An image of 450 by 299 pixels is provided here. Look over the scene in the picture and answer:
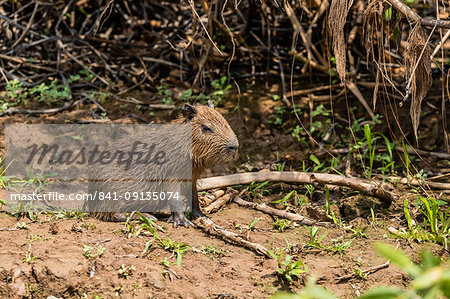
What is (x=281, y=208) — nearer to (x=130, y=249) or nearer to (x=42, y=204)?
(x=130, y=249)

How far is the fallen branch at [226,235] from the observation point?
3.64 meters

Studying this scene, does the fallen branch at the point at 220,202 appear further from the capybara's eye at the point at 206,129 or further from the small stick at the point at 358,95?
the small stick at the point at 358,95

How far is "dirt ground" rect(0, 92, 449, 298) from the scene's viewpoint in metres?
3.14

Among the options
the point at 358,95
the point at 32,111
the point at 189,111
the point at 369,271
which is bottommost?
the point at 369,271

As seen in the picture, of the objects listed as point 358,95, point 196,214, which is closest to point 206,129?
point 196,214

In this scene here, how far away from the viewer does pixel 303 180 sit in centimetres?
472

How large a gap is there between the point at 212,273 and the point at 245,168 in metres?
2.10

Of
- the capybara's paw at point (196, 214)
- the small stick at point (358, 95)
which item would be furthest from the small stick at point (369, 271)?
the small stick at point (358, 95)

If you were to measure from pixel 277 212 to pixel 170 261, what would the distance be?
52.2 inches

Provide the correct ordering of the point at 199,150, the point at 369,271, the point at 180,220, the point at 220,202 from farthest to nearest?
1. the point at 220,202
2. the point at 199,150
3. the point at 180,220
4. the point at 369,271

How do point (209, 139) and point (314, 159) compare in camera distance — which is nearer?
point (209, 139)

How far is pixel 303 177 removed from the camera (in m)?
4.73

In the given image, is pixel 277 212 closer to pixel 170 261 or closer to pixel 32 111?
pixel 170 261

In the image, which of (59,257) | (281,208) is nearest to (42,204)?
(59,257)
